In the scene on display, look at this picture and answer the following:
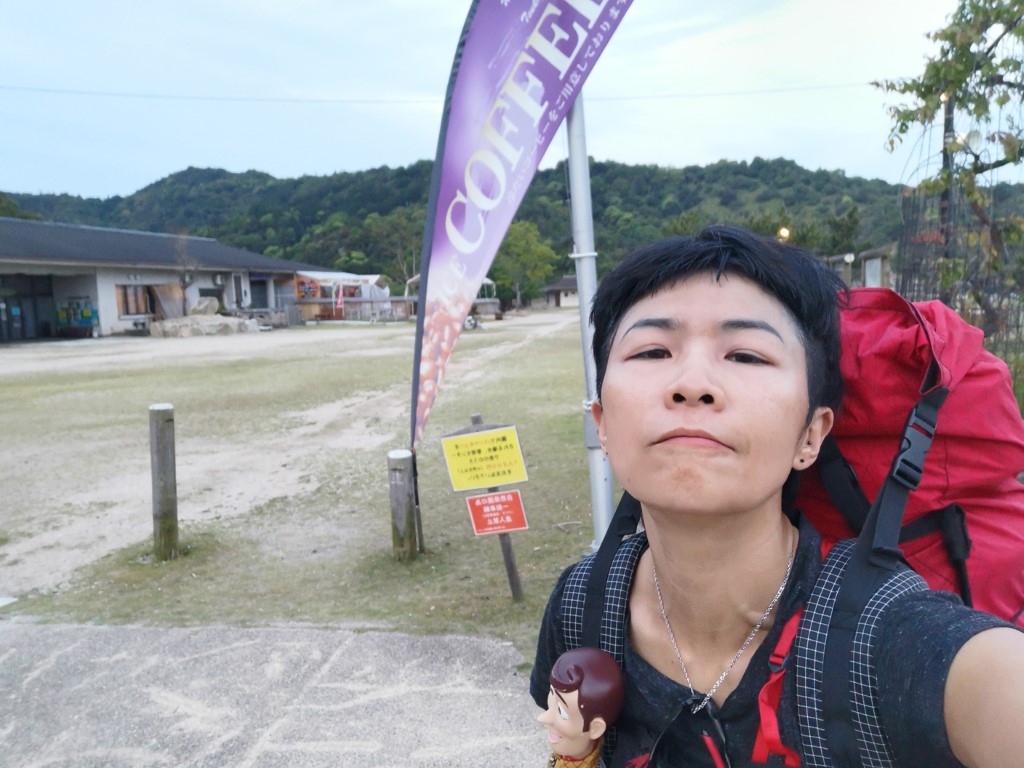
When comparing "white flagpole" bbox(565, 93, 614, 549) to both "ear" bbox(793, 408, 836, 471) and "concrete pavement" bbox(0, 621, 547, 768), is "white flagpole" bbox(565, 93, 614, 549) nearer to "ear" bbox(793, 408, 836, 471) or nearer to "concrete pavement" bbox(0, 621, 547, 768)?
"concrete pavement" bbox(0, 621, 547, 768)

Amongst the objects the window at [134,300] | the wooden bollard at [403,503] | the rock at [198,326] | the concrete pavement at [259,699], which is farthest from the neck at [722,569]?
the window at [134,300]

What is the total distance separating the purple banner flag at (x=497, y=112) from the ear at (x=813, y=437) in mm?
2518

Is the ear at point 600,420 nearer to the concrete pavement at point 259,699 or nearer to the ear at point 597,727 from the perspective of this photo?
the ear at point 597,727

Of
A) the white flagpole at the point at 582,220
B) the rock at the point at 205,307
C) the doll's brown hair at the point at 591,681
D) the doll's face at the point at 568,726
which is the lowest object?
the doll's face at the point at 568,726

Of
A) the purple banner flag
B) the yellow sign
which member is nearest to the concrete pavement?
the yellow sign

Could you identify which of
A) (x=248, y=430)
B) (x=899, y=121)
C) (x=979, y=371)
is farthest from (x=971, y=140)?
(x=248, y=430)

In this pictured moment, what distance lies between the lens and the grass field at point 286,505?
4.26 meters

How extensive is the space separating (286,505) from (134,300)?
1136 inches

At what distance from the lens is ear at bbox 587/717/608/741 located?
106 cm

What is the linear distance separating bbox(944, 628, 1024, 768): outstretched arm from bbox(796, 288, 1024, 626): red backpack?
25 cm

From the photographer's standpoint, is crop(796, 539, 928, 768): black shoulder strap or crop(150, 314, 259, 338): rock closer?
crop(796, 539, 928, 768): black shoulder strap

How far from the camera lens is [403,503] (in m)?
4.75

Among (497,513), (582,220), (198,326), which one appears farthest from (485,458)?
(198,326)

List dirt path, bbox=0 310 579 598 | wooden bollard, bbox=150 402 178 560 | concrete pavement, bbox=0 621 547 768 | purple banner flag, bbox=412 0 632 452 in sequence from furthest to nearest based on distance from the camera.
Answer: dirt path, bbox=0 310 579 598 → wooden bollard, bbox=150 402 178 560 → purple banner flag, bbox=412 0 632 452 → concrete pavement, bbox=0 621 547 768
